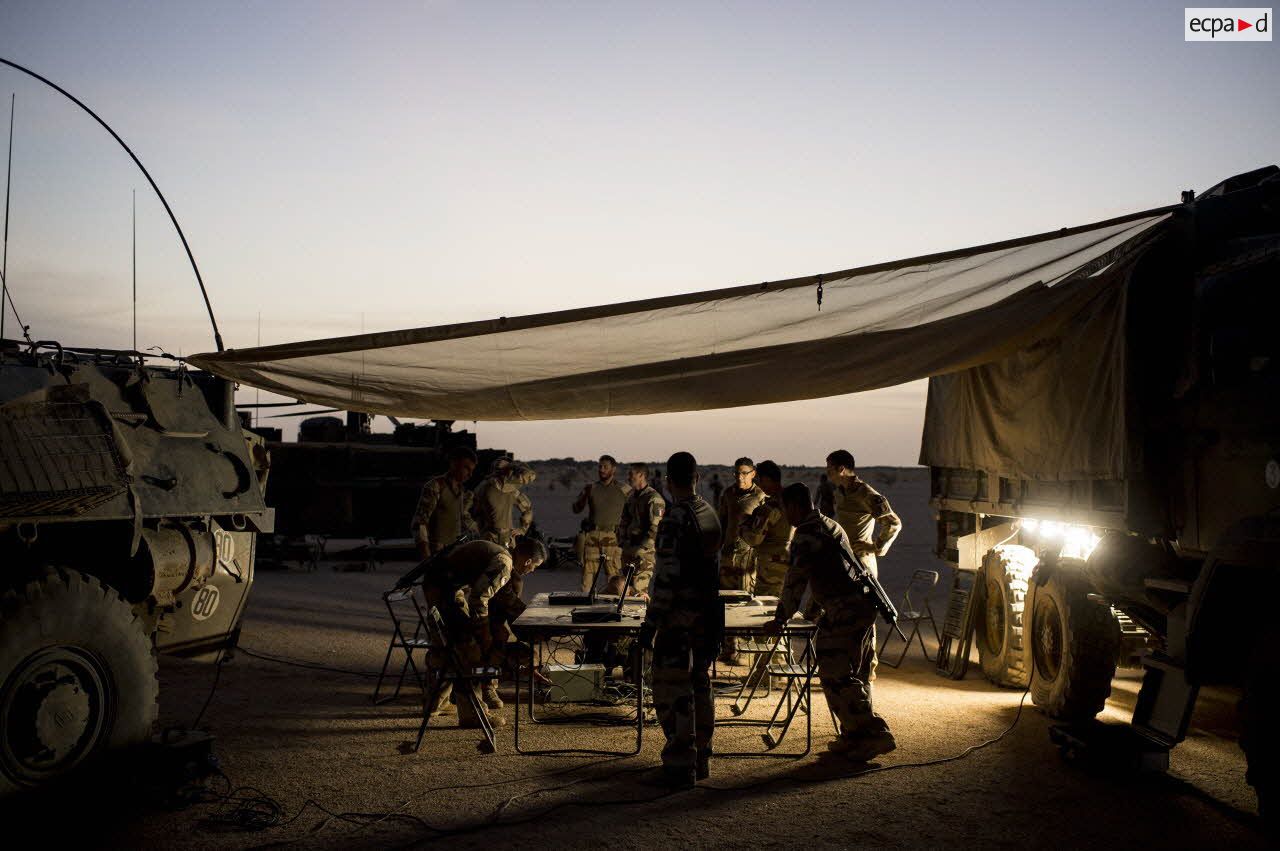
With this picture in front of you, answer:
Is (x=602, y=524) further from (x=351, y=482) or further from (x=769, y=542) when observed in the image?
(x=351, y=482)

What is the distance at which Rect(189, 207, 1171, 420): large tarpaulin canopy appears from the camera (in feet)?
21.7

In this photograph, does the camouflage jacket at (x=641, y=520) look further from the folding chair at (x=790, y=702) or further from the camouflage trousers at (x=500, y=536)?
the folding chair at (x=790, y=702)

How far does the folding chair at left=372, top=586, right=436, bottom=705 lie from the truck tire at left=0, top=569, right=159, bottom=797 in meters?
1.59

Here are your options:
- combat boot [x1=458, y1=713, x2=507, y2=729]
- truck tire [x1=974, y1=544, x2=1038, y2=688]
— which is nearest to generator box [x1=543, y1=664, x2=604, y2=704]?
combat boot [x1=458, y1=713, x2=507, y2=729]

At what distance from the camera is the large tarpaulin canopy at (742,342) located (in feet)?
21.7

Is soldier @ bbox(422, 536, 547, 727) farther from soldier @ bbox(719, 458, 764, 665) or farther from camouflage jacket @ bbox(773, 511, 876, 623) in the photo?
soldier @ bbox(719, 458, 764, 665)

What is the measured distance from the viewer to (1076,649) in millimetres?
7566

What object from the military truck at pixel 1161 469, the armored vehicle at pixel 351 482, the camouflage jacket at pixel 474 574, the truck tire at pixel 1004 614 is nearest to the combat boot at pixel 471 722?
the camouflage jacket at pixel 474 574

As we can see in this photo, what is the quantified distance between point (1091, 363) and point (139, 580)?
6.70m

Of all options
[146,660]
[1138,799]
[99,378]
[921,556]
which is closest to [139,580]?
[146,660]

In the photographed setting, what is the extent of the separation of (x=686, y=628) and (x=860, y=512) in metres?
3.40

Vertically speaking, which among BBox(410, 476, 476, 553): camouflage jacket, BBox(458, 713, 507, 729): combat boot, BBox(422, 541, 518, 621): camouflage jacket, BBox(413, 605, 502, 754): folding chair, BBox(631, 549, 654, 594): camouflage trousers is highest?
BBox(410, 476, 476, 553): camouflage jacket

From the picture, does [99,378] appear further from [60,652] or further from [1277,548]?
[1277,548]

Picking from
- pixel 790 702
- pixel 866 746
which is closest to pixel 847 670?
pixel 866 746
